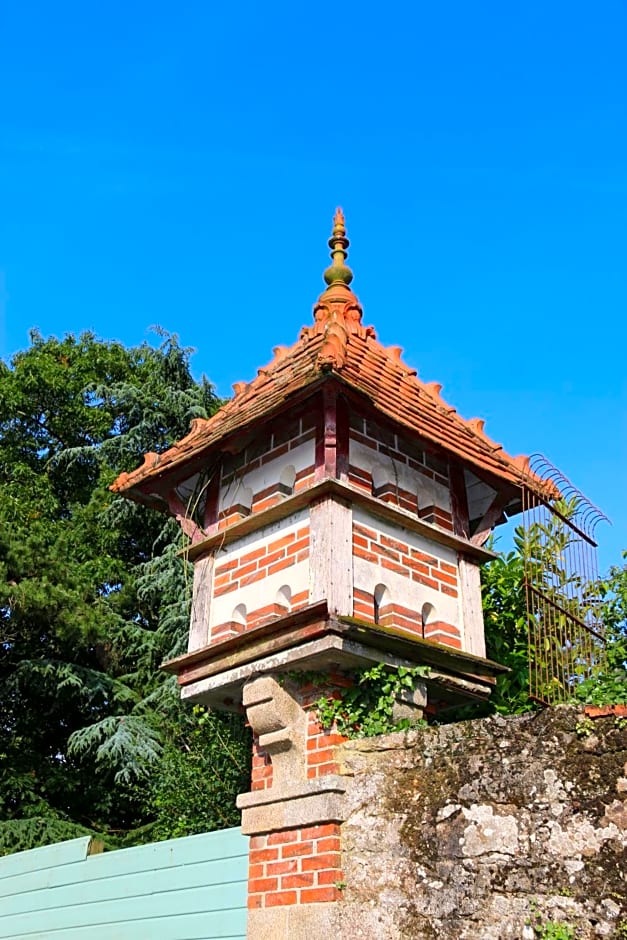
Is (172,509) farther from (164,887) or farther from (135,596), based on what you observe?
(135,596)

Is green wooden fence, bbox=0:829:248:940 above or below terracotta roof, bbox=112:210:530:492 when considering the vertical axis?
below

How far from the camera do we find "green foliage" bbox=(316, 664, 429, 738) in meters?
5.31

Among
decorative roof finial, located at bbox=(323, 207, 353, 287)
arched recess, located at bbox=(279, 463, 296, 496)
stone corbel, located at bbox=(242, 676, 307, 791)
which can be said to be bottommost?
stone corbel, located at bbox=(242, 676, 307, 791)

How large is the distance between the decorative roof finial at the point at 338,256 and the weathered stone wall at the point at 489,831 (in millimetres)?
3684

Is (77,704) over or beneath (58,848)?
over

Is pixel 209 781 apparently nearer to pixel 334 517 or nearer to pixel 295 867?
pixel 295 867

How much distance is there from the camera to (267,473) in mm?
6305

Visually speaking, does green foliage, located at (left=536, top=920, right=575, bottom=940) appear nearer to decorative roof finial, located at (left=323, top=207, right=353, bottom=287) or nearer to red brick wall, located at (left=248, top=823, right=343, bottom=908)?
red brick wall, located at (left=248, top=823, right=343, bottom=908)

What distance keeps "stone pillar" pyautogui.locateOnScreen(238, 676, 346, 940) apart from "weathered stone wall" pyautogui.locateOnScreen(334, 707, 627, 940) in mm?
117

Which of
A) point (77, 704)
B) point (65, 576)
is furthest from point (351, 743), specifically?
point (77, 704)

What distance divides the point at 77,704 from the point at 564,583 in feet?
34.5

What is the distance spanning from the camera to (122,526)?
17.4 meters

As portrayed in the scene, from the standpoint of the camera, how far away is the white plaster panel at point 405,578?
563 centimetres

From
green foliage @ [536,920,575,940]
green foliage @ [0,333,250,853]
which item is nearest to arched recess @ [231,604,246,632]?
green foliage @ [0,333,250,853]
